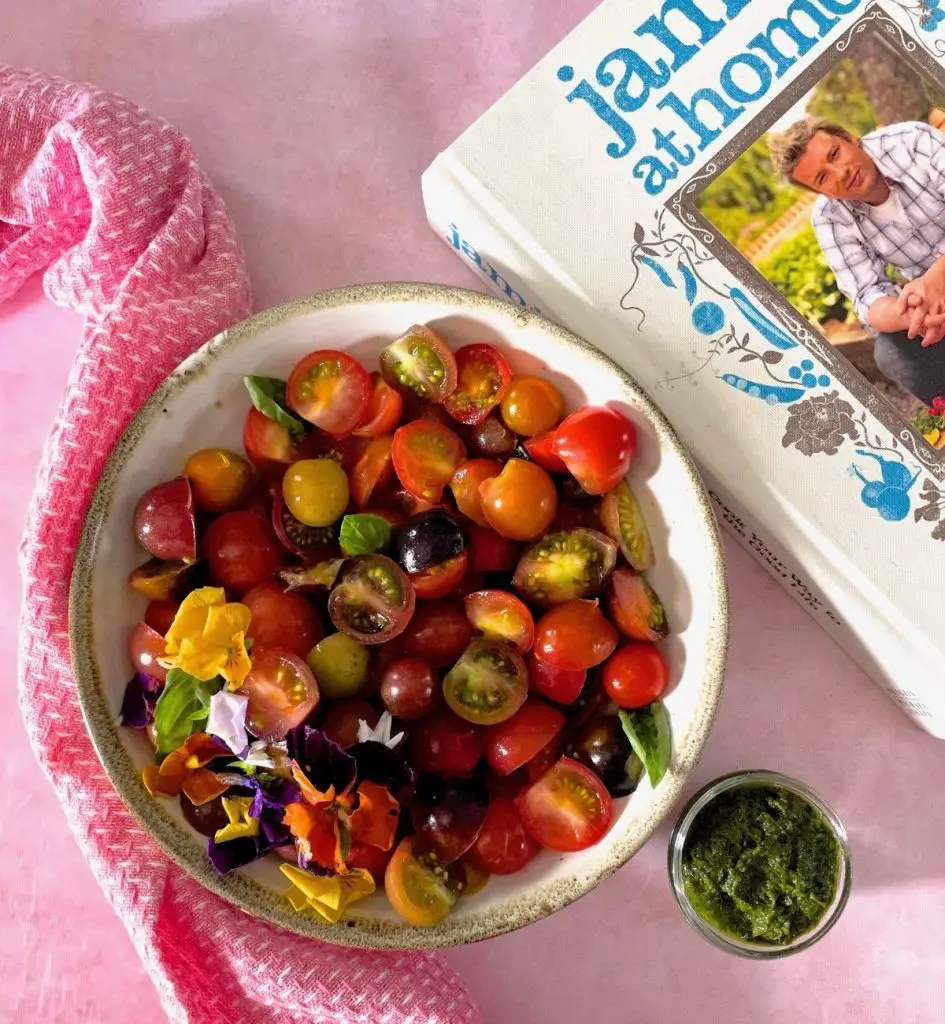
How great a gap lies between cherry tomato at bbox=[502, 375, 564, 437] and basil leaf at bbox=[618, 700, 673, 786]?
244mm

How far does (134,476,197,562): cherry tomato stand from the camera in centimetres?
82

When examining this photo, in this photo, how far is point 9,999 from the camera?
1.00 metres

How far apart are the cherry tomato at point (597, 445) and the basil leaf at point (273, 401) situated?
22 cm

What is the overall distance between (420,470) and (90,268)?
1.30 ft

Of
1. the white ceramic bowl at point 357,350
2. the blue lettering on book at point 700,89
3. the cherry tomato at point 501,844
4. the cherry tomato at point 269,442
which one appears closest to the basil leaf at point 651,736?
the white ceramic bowl at point 357,350

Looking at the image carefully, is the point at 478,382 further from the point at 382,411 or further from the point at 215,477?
the point at 215,477

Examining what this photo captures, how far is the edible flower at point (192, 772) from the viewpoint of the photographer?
0.80m

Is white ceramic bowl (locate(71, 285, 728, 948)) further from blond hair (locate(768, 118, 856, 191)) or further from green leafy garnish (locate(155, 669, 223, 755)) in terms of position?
blond hair (locate(768, 118, 856, 191))

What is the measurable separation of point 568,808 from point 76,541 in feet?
1.56

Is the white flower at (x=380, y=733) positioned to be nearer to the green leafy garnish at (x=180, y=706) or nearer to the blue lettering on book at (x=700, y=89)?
the green leafy garnish at (x=180, y=706)

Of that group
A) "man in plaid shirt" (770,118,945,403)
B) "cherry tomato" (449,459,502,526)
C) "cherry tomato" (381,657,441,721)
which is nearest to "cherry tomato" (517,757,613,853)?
"cherry tomato" (381,657,441,721)

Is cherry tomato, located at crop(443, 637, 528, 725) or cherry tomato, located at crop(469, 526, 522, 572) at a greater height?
cherry tomato, located at crop(469, 526, 522, 572)

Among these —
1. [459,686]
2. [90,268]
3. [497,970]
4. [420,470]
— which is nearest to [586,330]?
[420,470]

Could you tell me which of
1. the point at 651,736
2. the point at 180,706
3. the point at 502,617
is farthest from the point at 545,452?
the point at 180,706
